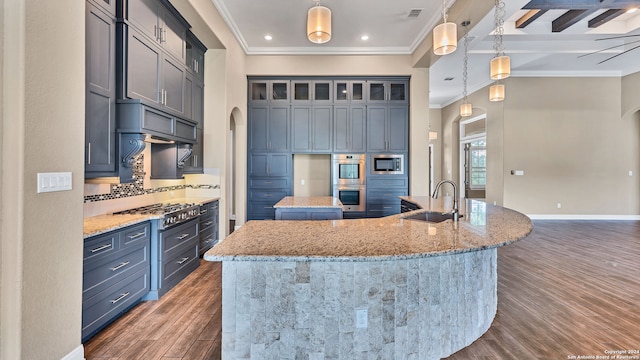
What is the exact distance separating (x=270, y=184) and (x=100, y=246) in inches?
141

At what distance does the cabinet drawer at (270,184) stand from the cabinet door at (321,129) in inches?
34.2

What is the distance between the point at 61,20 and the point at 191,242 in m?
2.42

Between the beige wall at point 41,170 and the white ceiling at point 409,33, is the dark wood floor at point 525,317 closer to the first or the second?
the beige wall at point 41,170

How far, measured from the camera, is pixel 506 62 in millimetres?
3008

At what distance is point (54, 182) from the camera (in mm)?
1657

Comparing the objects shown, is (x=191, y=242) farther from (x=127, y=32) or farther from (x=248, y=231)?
(x=127, y=32)

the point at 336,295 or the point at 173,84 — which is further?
the point at 173,84

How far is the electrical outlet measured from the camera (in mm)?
1583

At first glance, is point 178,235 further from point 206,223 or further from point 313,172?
point 313,172

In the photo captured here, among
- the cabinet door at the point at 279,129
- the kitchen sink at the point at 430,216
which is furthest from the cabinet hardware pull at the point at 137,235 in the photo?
the cabinet door at the point at 279,129

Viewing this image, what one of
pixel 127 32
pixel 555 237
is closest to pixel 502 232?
pixel 127 32

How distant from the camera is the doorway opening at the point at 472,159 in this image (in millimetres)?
8960

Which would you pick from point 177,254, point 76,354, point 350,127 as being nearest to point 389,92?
point 350,127

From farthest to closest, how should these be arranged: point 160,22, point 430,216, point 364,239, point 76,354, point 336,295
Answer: point 160,22 < point 430,216 < point 76,354 < point 364,239 < point 336,295
